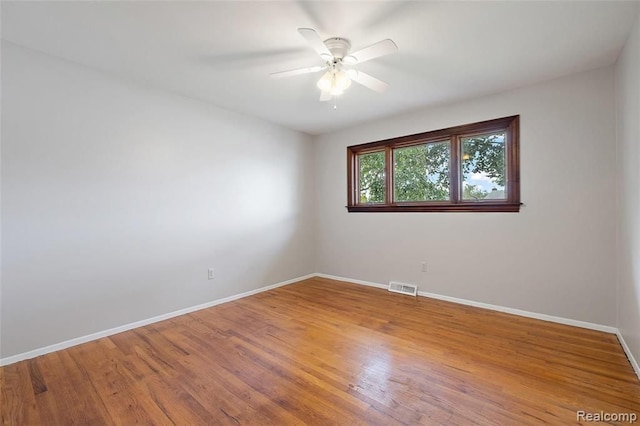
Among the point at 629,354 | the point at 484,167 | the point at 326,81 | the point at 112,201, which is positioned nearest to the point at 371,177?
the point at 484,167

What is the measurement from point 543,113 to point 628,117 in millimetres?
779

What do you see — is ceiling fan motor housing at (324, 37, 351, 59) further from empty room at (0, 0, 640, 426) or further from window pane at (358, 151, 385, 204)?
window pane at (358, 151, 385, 204)

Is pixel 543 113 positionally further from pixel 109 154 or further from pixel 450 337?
pixel 109 154

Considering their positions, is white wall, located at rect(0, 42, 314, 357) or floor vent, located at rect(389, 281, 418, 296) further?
floor vent, located at rect(389, 281, 418, 296)

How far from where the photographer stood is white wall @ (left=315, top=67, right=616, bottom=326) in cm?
258

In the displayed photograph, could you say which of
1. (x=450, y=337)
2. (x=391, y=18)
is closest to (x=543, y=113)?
(x=391, y=18)

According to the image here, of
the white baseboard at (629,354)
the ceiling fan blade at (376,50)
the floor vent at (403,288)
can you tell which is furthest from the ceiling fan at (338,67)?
the white baseboard at (629,354)

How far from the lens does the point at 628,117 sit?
6.96 ft

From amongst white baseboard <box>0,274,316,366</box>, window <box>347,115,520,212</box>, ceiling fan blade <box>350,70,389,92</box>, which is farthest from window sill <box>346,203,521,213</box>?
white baseboard <box>0,274,316,366</box>

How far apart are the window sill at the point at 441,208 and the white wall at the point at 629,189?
2.74ft

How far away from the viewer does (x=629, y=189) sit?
2.13 meters

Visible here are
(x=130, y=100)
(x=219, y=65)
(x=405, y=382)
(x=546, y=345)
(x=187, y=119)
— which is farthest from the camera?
(x=187, y=119)

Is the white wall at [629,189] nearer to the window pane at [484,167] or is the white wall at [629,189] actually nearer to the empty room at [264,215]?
the empty room at [264,215]

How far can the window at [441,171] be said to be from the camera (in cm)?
313
